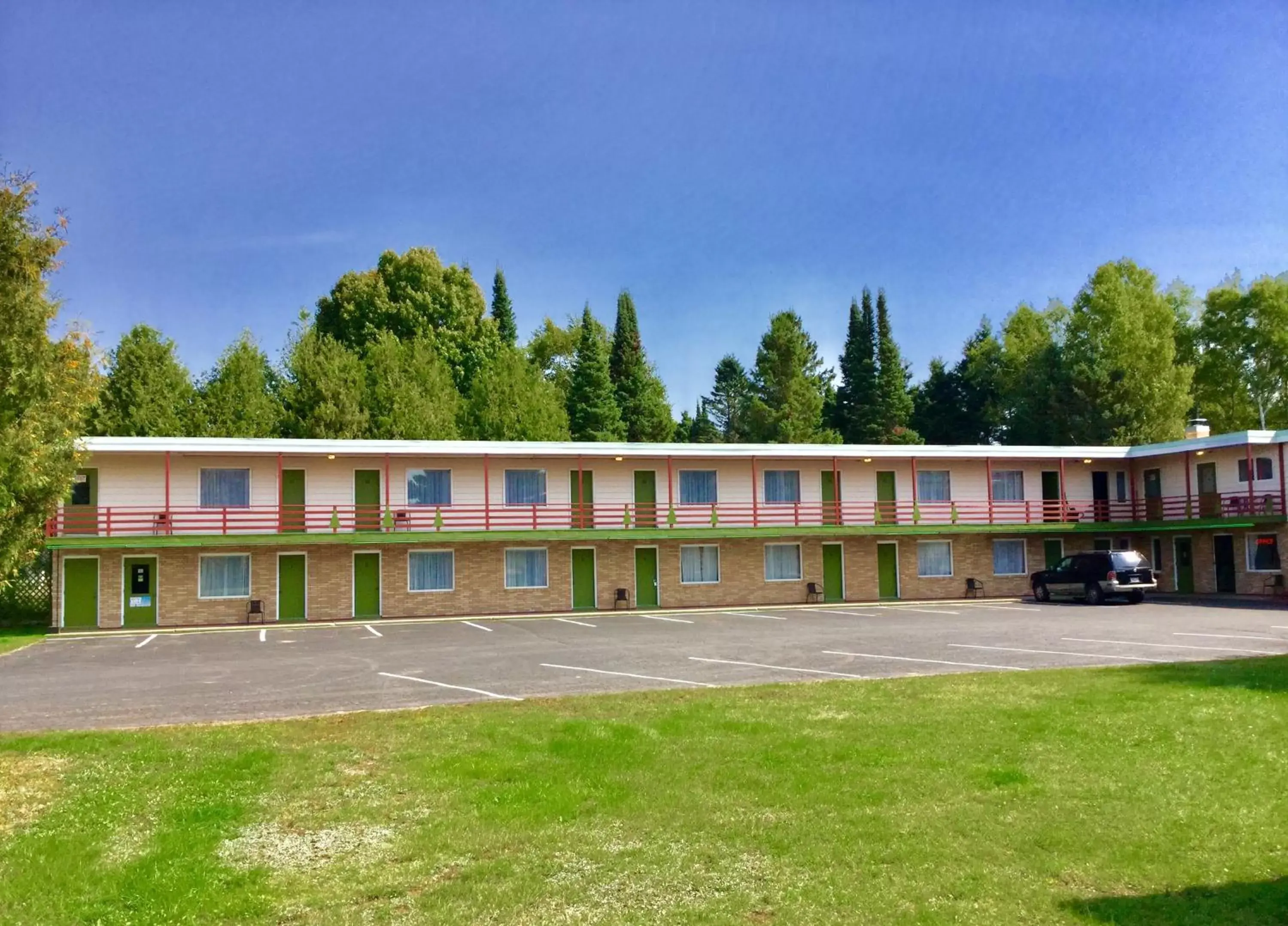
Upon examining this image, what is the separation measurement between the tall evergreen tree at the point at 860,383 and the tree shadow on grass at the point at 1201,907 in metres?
61.5

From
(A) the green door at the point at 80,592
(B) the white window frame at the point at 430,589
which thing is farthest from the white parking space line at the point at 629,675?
(A) the green door at the point at 80,592

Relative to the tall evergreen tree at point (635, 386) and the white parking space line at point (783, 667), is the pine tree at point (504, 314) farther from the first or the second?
the white parking space line at point (783, 667)

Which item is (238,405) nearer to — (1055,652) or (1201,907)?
(1055,652)

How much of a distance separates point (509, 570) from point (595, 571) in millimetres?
2756

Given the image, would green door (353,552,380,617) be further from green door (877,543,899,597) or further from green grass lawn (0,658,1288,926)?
green grass lawn (0,658,1288,926)

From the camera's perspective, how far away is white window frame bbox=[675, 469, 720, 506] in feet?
113

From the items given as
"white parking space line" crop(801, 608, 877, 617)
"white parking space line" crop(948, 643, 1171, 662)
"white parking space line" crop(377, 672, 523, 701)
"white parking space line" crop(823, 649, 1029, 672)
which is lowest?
"white parking space line" crop(801, 608, 877, 617)

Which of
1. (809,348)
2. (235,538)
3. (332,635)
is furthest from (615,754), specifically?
(809,348)

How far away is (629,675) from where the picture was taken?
1627 centimetres

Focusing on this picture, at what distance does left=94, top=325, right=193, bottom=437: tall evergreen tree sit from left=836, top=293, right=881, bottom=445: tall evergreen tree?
1613 inches

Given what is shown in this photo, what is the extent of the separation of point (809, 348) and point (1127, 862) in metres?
64.5

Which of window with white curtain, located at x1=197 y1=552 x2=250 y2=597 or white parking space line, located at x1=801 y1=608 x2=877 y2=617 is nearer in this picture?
white parking space line, located at x1=801 y1=608 x2=877 y2=617

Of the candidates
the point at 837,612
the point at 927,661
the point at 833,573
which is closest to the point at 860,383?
the point at 833,573

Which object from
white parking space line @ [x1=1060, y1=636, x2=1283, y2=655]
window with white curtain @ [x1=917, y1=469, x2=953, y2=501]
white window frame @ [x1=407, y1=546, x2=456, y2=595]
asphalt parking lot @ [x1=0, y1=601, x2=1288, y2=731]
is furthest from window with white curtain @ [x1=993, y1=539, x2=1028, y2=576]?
white window frame @ [x1=407, y1=546, x2=456, y2=595]
